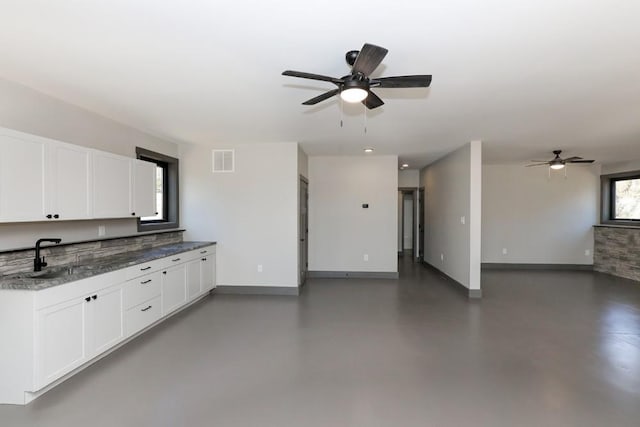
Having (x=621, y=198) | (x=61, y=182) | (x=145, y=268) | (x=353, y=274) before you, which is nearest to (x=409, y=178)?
(x=353, y=274)

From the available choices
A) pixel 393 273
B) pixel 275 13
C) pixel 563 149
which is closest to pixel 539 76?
pixel 275 13

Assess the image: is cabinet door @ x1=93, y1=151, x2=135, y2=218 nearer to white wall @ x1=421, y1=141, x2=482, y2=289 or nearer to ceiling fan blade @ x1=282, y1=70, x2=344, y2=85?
ceiling fan blade @ x1=282, y1=70, x2=344, y2=85

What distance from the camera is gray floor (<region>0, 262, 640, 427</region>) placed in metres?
2.21

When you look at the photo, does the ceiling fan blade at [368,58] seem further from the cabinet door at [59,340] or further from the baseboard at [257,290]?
the baseboard at [257,290]

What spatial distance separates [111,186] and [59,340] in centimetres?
172

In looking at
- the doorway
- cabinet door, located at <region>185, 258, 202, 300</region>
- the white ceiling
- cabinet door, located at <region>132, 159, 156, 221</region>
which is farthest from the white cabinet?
the doorway

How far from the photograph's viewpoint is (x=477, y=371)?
2807 millimetres

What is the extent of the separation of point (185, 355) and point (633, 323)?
18.0 feet

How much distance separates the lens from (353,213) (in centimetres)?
670

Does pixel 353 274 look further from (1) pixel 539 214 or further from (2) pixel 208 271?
(1) pixel 539 214

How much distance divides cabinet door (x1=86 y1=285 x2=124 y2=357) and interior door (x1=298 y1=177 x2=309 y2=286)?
3.17 metres

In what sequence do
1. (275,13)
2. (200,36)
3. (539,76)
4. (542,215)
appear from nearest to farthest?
(275,13) < (200,36) < (539,76) < (542,215)

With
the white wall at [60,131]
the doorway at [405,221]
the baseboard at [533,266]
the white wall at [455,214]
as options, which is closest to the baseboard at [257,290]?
the white wall at [60,131]

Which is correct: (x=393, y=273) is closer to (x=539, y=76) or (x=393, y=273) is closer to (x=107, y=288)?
(x=539, y=76)
